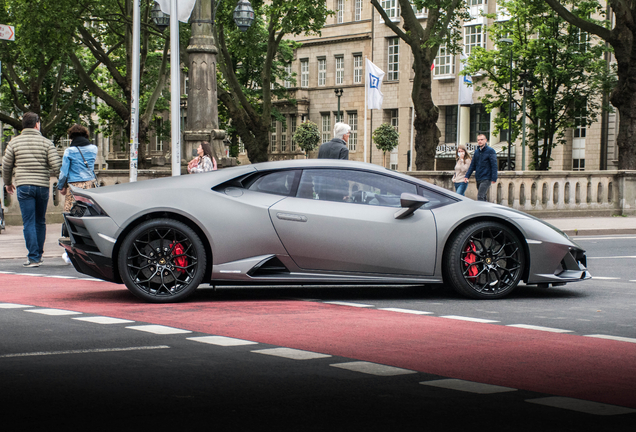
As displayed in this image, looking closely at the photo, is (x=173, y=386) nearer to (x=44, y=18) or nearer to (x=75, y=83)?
(x=44, y=18)

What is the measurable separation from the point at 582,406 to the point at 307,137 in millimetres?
60774

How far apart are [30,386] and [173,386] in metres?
0.73

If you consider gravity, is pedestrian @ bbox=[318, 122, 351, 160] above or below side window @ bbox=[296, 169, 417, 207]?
above

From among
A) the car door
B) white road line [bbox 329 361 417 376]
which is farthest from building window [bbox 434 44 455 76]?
white road line [bbox 329 361 417 376]

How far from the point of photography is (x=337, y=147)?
40.7 feet

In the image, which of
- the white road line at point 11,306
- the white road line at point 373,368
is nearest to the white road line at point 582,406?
the white road line at point 373,368

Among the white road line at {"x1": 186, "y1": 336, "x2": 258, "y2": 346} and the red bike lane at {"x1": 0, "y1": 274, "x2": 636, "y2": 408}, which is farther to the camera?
the white road line at {"x1": 186, "y1": 336, "x2": 258, "y2": 346}

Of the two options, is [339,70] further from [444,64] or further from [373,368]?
[373,368]

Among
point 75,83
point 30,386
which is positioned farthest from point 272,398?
point 75,83

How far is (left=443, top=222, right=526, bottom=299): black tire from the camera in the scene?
28.6ft

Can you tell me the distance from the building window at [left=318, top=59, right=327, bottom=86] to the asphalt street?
2468 inches

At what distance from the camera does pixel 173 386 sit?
16.1 feet

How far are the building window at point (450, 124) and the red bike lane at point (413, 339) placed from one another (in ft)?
172

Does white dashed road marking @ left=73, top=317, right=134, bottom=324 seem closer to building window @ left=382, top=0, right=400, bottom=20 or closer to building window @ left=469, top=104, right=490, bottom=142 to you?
building window @ left=469, top=104, right=490, bottom=142
